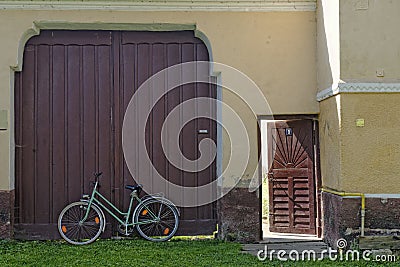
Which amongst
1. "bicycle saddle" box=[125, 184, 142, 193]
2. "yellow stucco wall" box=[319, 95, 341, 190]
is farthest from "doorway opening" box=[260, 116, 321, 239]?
"bicycle saddle" box=[125, 184, 142, 193]

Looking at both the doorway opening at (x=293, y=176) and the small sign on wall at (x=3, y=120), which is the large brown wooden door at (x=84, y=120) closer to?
the small sign on wall at (x=3, y=120)

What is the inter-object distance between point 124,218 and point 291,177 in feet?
7.87

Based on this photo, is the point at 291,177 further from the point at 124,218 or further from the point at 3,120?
the point at 3,120

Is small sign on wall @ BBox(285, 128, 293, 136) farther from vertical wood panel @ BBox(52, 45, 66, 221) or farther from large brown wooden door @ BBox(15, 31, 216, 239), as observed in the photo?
vertical wood panel @ BBox(52, 45, 66, 221)

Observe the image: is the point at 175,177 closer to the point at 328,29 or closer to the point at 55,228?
the point at 55,228

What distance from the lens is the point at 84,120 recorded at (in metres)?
8.32

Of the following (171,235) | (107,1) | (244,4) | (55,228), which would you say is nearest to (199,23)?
(244,4)

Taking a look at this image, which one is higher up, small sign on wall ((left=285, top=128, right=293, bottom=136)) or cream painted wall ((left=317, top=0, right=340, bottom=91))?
cream painted wall ((left=317, top=0, right=340, bottom=91))

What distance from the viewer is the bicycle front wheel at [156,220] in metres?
8.07

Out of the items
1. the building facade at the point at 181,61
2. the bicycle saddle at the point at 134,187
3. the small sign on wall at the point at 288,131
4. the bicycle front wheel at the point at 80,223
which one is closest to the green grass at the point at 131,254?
the bicycle front wheel at the point at 80,223

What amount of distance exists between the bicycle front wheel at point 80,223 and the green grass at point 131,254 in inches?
6.8

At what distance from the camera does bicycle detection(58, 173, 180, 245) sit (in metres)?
8.00

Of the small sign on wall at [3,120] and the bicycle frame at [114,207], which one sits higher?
the small sign on wall at [3,120]

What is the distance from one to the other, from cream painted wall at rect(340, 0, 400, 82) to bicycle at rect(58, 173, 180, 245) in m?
2.83
